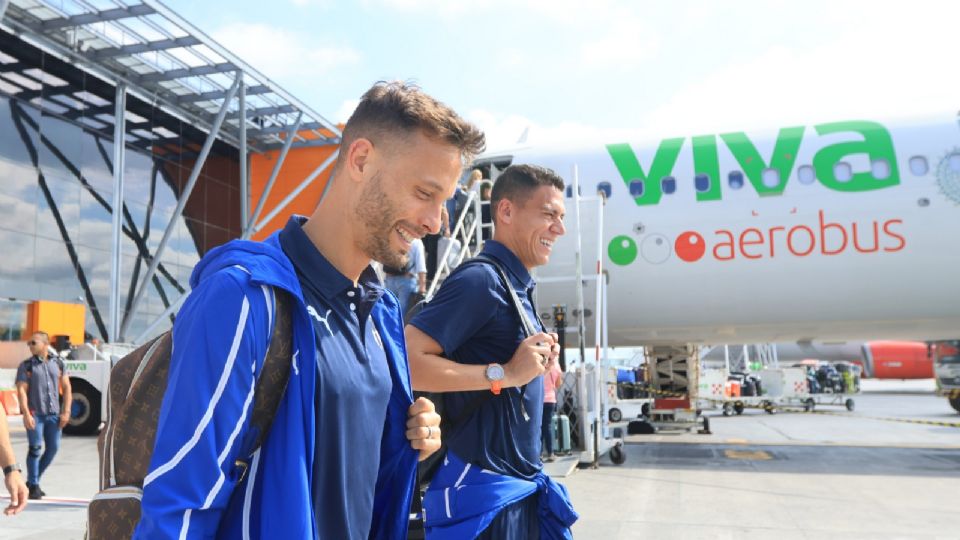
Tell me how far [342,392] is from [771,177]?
8924 millimetres

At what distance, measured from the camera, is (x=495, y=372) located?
2293mm

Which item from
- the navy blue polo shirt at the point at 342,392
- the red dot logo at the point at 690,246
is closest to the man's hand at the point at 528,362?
the navy blue polo shirt at the point at 342,392

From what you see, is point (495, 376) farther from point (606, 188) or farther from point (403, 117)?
point (606, 188)

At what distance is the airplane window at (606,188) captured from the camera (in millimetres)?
9883

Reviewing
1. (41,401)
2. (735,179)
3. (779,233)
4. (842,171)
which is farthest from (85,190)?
(842,171)

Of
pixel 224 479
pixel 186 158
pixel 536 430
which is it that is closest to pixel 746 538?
pixel 536 430

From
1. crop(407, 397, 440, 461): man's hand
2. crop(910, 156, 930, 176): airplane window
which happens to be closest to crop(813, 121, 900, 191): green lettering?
crop(910, 156, 930, 176): airplane window

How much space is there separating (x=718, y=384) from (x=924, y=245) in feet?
38.5

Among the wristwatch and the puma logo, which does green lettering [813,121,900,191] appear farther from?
the puma logo

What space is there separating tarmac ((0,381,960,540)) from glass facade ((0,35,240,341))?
678 cm

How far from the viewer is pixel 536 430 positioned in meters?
2.48

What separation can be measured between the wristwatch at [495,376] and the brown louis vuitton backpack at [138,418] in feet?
3.56

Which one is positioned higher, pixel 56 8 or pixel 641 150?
pixel 56 8

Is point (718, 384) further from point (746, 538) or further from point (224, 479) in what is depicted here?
point (224, 479)
